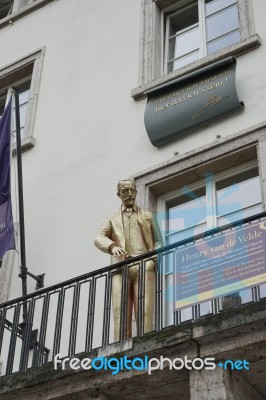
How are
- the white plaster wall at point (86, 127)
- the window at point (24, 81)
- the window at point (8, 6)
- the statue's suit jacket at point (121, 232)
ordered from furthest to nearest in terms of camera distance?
the window at point (8, 6) < the window at point (24, 81) < the white plaster wall at point (86, 127) < the statue's suit jacket at point (121, 232)

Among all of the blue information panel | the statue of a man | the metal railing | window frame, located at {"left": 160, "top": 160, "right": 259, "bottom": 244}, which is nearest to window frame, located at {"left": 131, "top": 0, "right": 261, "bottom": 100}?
window frame, located at {"left": 160, "top": 160, "right": 259, "bottom": 244}

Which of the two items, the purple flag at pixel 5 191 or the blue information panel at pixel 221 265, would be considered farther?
the purple flag at pixel 5 191

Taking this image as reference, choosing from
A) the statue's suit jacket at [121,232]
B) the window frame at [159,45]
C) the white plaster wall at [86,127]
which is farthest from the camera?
the window frame at [159,45]

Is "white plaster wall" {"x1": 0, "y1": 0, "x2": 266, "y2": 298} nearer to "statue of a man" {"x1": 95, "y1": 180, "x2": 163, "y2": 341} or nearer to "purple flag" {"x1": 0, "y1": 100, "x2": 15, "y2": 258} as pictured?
"purple flag" {"x1": 0, "y1": 100, "x2": 15, "y2": 258}

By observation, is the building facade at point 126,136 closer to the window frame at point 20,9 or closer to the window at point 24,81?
the window at point 24,81

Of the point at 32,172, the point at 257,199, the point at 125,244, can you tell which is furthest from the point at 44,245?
the point at 257,199

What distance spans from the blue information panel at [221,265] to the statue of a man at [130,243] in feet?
1.71

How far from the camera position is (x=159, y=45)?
40.3 feet

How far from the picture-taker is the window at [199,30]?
38.0ft

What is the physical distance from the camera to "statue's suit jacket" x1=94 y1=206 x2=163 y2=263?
8.95 meters

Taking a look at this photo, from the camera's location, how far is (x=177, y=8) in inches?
504

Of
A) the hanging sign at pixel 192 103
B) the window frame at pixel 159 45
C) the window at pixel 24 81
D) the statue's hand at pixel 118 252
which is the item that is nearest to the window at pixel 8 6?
the window at pixel 24 81

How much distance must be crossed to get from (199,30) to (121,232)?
Result: 431cm

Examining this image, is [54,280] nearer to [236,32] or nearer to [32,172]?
[32,172]
